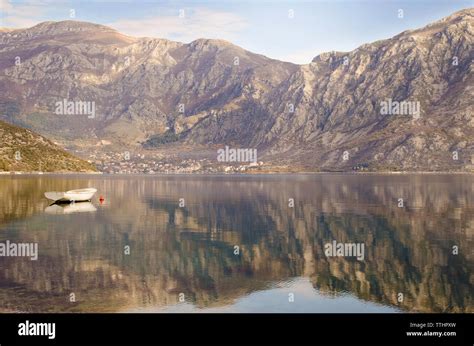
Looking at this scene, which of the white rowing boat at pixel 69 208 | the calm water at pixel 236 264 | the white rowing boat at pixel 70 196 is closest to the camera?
the calm water at pixel 236 264

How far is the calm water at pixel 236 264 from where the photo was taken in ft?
183

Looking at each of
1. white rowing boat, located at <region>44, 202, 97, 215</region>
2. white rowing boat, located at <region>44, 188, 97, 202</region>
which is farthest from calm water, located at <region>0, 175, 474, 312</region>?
white rowing boat, located at <region>44, 188, 97, 202</region>

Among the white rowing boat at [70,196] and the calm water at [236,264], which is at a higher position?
the white rowing boat at [70,196]

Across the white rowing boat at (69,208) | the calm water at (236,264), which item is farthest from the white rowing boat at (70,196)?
the calm water at (236,264)

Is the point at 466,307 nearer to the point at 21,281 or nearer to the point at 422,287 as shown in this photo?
the point at 422,287

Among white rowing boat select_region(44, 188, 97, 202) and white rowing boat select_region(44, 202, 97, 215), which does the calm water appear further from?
white rowing boat select_region(44, 188, 97, 202)

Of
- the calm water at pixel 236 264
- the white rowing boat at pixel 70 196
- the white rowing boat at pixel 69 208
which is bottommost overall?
the calm water at pixel 236 264

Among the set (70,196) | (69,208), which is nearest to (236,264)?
(69,208)

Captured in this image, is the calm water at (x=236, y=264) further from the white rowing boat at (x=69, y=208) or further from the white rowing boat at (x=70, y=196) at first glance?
the white rowing boat at (x=70, y=196)

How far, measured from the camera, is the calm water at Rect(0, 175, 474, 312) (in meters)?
55.7

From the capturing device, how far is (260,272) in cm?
7006

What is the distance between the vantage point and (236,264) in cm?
7494

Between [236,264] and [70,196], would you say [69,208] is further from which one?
[236,264]
